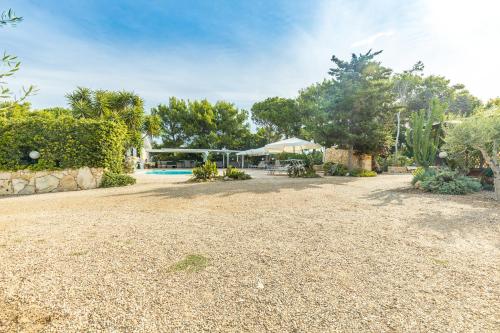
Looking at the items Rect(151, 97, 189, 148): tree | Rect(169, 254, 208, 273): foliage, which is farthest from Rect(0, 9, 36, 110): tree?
Rect(151, 97, 189, 148): tree

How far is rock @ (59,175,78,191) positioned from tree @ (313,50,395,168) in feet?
41.6

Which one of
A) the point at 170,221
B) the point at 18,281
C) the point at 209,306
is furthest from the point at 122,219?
the point at 209,306

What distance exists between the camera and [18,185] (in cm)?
843

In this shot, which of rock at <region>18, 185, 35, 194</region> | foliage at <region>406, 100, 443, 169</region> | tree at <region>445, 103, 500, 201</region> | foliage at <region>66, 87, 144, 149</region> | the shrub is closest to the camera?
tree at <region>445, 103, 500, 201</region>

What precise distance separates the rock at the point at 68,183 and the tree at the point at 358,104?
12.7 metres

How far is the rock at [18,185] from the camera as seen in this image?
8398mm

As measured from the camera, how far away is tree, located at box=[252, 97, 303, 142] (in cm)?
3173

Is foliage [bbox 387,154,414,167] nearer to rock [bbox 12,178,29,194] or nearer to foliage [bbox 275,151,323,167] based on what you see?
foliage [bbox 275,151,323,167]

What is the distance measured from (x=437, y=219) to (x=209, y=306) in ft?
15.2

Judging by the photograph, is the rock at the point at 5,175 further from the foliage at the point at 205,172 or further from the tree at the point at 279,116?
the tree at the point at 279,116

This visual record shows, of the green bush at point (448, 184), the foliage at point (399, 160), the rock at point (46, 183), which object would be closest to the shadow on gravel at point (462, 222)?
the green bush at point (448, 184)

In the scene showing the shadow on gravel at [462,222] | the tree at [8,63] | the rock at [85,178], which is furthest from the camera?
the rock at [85,178]

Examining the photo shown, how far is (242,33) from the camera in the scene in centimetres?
1023

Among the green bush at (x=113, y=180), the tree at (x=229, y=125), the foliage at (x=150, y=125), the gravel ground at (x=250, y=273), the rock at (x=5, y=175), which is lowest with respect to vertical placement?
the gravel ground at (x=250, y=273)
